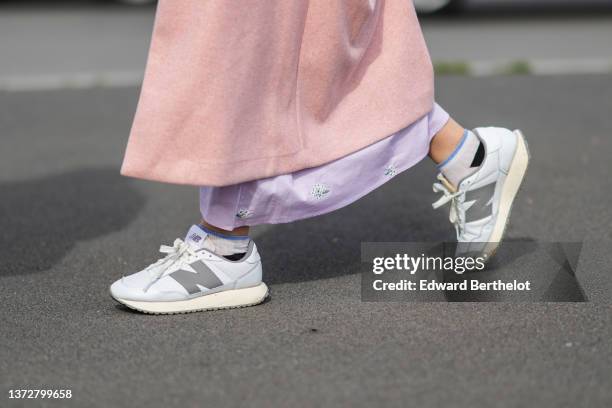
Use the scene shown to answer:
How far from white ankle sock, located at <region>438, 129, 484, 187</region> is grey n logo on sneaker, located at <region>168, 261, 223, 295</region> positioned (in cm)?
68

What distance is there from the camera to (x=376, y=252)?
2.84 m

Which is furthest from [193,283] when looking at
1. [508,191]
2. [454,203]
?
[508,191]

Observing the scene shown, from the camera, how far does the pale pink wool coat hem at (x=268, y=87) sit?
238 cm

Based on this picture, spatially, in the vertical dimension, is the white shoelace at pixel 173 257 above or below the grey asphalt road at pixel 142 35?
above

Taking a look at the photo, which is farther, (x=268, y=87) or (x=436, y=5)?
(x=436, y=5)

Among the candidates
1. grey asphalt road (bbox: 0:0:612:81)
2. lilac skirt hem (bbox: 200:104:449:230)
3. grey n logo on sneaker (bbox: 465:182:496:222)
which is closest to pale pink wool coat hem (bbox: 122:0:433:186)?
lilac skirt hem (bbox: 200:104:449:230)

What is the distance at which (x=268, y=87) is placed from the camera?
2.46 m

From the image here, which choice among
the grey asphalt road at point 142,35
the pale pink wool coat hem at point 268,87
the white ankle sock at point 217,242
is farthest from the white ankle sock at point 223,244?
the grey asphalt road at point 142,35

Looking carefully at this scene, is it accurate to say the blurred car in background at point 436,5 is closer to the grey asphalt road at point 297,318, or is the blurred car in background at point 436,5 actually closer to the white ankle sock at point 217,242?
the grey asphalt road at point 297,318

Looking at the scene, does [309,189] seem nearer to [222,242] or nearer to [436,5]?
[222,242]

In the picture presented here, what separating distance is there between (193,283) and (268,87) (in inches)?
20.9

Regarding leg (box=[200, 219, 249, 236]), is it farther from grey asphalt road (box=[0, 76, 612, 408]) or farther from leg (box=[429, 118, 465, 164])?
leg (box=[429, 118, 465, 164])

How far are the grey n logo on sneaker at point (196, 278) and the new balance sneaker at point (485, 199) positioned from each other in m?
0.63

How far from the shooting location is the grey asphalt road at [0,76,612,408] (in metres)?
2.04
